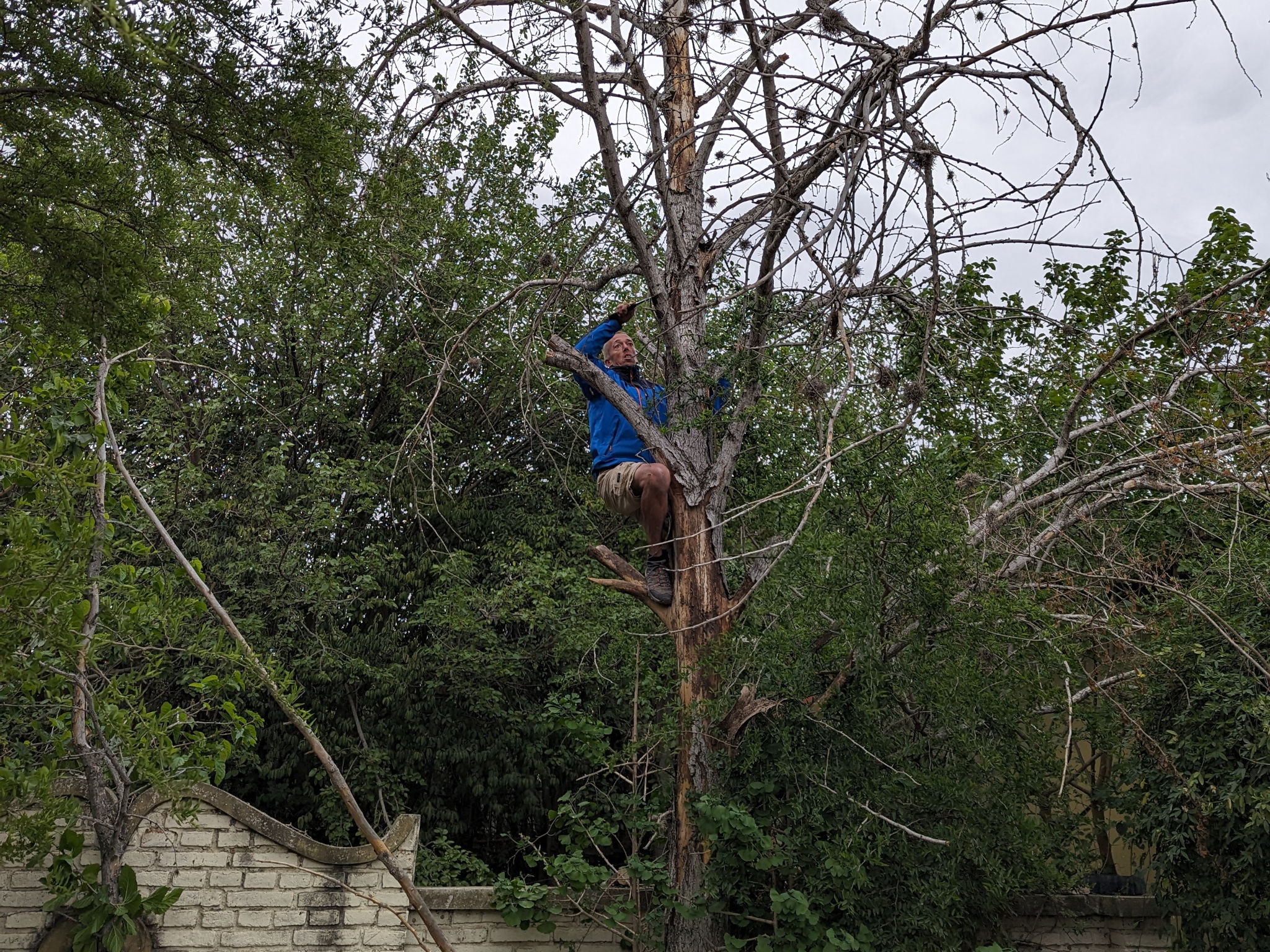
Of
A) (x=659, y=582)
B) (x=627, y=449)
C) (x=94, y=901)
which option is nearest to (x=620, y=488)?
(x=627, y=449)

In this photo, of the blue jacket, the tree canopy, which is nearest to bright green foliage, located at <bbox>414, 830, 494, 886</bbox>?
the tree canopy

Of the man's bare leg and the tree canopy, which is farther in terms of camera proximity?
the man's bare leg

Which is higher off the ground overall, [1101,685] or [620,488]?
[620,488]

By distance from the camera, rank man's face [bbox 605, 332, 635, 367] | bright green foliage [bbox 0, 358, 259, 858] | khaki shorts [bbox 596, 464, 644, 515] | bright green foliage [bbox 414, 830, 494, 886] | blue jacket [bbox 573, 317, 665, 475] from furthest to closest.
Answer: bright green foliage [bbox 414, 830, 494, 886]
man's face [bbox 605, 332, 635, 367]
blue jacket [bbox 573, 317, 665, 475]
khaki shorts [bbox 596, 464, 644, 515]
bright green foliage [bbox 0, 358, 259, 858]

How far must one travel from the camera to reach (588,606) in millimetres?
7629

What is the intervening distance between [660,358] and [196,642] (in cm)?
288

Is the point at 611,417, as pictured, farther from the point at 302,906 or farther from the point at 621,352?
the point at 302,906

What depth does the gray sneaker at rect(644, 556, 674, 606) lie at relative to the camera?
5.28 metres

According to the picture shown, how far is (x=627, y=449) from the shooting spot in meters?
5.55

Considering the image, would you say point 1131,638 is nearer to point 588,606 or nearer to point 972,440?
point 972,440

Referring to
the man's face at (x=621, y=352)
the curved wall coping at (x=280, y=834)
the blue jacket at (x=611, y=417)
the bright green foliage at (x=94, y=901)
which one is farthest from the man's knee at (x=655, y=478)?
the bright green foliage at (x=94, y=901)

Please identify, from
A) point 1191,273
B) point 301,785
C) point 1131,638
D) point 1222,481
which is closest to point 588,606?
point 301,785

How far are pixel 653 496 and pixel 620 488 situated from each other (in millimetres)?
247

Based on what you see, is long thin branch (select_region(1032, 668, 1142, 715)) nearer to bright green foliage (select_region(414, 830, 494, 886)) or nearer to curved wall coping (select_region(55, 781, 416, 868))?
curved wall coping (select_region(55, 781, 416, 868))
